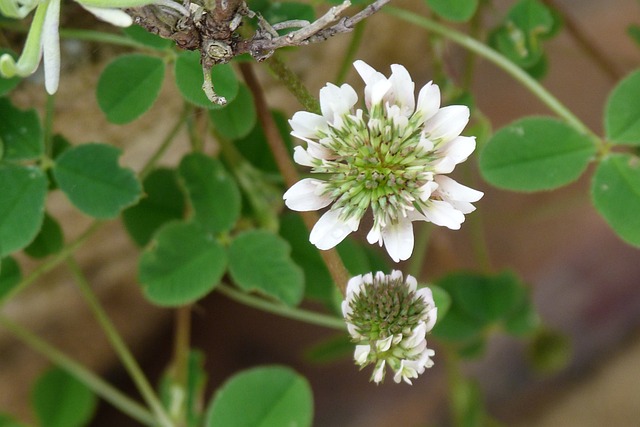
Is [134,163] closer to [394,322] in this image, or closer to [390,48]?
[390,48]

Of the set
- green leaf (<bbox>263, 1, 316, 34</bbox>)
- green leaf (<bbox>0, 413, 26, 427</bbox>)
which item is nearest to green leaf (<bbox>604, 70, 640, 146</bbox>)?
green leaf (<bbox>263, 1, 316, 34</bbox>)

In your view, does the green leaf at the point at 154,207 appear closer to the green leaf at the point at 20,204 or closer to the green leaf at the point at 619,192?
the green leaf at the point at 20,204

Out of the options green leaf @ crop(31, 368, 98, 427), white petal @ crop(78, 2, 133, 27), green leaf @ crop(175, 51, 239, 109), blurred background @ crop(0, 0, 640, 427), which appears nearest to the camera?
white petal @ crop(78, 2, 133, 27)

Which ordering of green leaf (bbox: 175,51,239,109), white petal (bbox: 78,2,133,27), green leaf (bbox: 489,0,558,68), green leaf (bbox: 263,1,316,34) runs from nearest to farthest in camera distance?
white petal (bbox: 78,2,133,27) → green leaf (bbox: 175,51,239,109) → green leaf (bbox: 263,1,316,34) → green leaf (bbox: 489,0,558,68)

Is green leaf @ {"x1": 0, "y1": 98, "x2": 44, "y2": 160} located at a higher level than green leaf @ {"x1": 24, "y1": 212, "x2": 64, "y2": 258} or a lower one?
higher

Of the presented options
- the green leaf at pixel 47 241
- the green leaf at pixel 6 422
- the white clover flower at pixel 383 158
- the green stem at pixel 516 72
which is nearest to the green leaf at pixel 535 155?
the green stem at pixel 516 72

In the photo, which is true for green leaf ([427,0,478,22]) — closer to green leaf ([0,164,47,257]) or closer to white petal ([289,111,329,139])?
white petal ([289,111,329,139])
